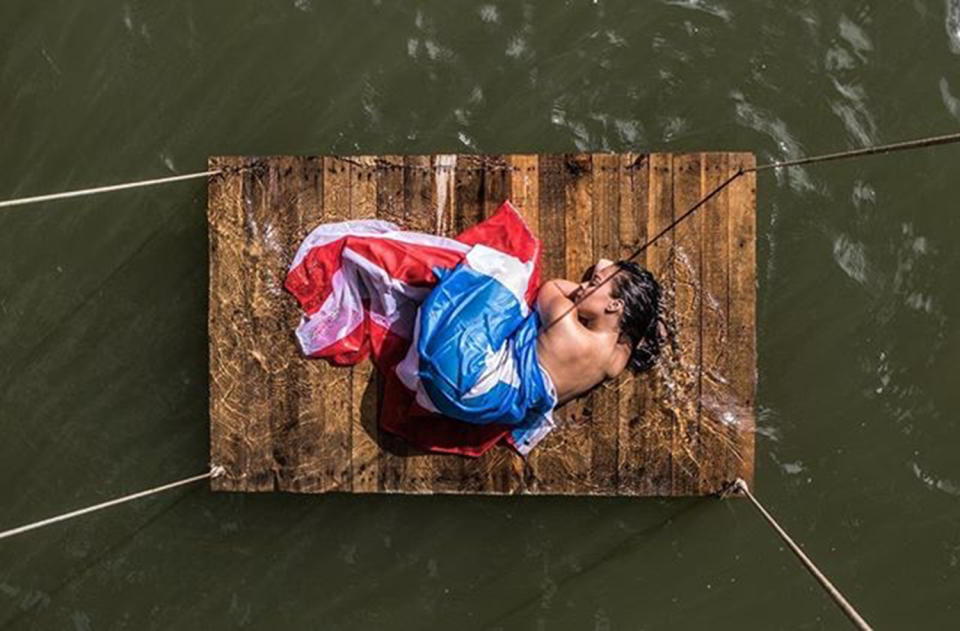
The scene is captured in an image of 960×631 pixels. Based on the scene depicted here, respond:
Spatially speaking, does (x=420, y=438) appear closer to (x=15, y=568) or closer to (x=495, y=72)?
(x=495, y=72)

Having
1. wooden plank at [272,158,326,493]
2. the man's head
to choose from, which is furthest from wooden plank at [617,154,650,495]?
wooden plank at [272,158,326,493]

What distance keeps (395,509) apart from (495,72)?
244 cm

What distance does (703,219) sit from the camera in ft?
14.7

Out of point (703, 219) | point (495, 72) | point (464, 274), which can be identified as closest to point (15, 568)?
point (464, 274)

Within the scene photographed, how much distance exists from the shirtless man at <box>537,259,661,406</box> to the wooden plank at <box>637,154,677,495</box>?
0.71 ft

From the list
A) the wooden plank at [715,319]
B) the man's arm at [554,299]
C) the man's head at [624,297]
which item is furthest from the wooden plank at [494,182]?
the wooden plank at [715,319]

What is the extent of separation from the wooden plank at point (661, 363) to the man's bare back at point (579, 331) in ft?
0.98

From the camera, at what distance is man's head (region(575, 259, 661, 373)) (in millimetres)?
4188

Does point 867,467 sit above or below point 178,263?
below

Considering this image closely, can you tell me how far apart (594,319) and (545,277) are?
439 mm

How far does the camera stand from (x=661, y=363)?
4508 millimetres

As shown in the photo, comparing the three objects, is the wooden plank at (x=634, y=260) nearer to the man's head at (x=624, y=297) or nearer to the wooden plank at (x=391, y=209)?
the man's head at (x=624, y=297)

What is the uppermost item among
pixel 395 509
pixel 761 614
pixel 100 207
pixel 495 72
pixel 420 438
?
pixel 495 72

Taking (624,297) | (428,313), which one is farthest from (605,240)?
(428,313)
